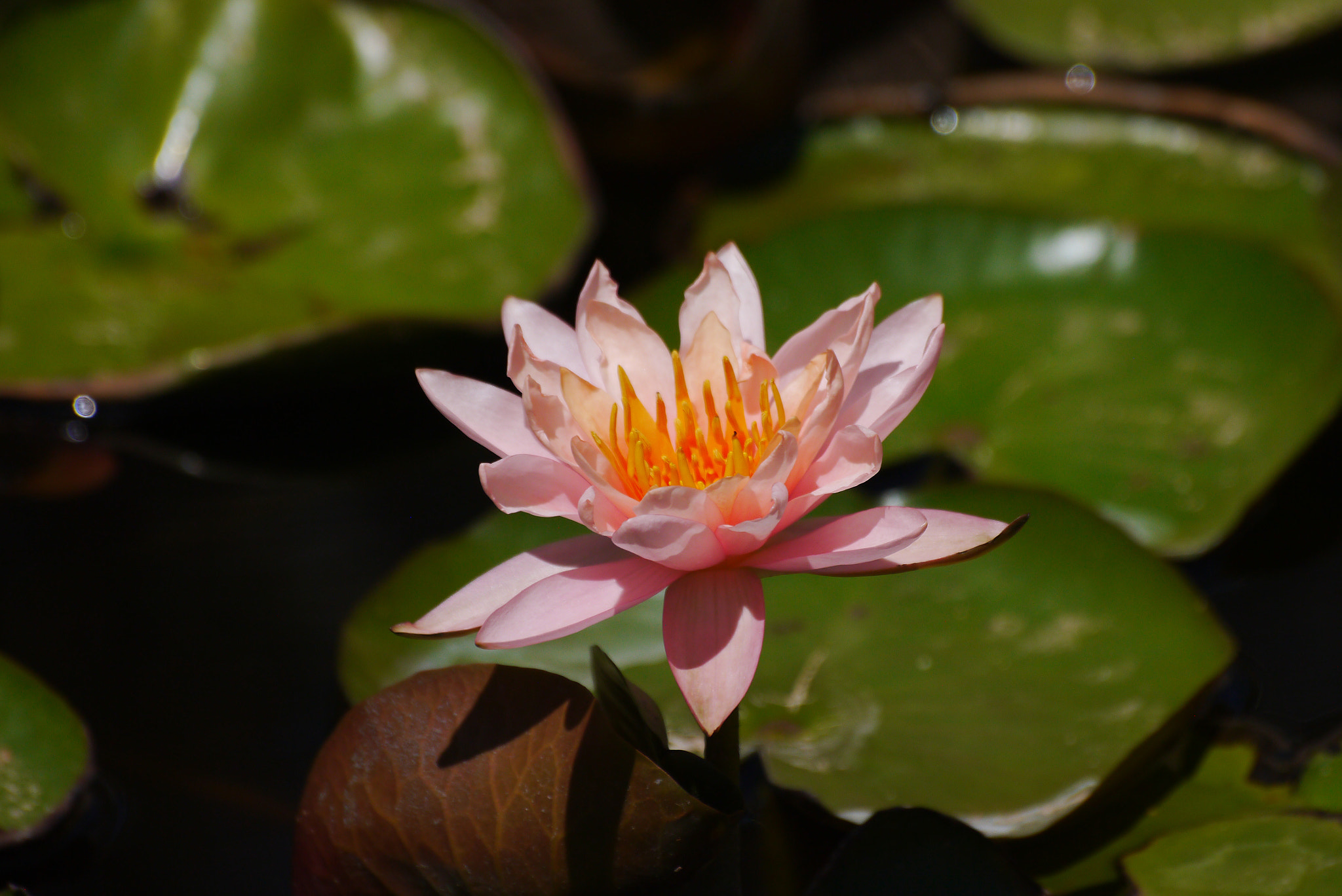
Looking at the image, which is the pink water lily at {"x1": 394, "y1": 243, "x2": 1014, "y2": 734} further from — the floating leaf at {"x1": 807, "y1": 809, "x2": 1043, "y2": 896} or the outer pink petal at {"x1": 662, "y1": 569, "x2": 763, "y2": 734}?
the floating leaf at {"x1": 807, "y1": 809, "x2": 1043, "y2": 896}

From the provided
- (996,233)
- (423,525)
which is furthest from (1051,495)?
(423,525)

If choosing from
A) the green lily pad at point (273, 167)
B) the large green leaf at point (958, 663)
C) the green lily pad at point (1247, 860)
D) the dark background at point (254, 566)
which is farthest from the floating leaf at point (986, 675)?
the green lily pad at point (273, 167)

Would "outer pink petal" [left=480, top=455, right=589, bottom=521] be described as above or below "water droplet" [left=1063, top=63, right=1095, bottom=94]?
below

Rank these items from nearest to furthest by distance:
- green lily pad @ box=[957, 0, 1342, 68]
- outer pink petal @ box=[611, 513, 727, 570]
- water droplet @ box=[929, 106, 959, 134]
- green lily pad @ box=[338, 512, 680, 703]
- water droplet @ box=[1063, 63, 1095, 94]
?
1. outer pink petal @ box=[611, 513, 727, 570]
2. green lily pad @ box=[338, 512, 680, 703]
3. water droplet @ box=[929, 106, 959, 134]
4. green lily pad @ box=[957, 0, 1342, 68]
5. water droplet @ box=[1063, 63, 1095, 94]

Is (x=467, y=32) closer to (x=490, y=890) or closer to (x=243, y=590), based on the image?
(x=243, y=590)

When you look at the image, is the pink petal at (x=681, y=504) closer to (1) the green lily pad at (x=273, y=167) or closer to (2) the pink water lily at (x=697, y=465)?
(2) the pink water lily at (x=697, y=465)

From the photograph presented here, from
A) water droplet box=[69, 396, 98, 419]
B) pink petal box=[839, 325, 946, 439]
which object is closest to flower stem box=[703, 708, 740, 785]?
pink petal box=[839, 325, 946, 439]

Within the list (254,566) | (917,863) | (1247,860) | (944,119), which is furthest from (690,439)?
(944,119)
